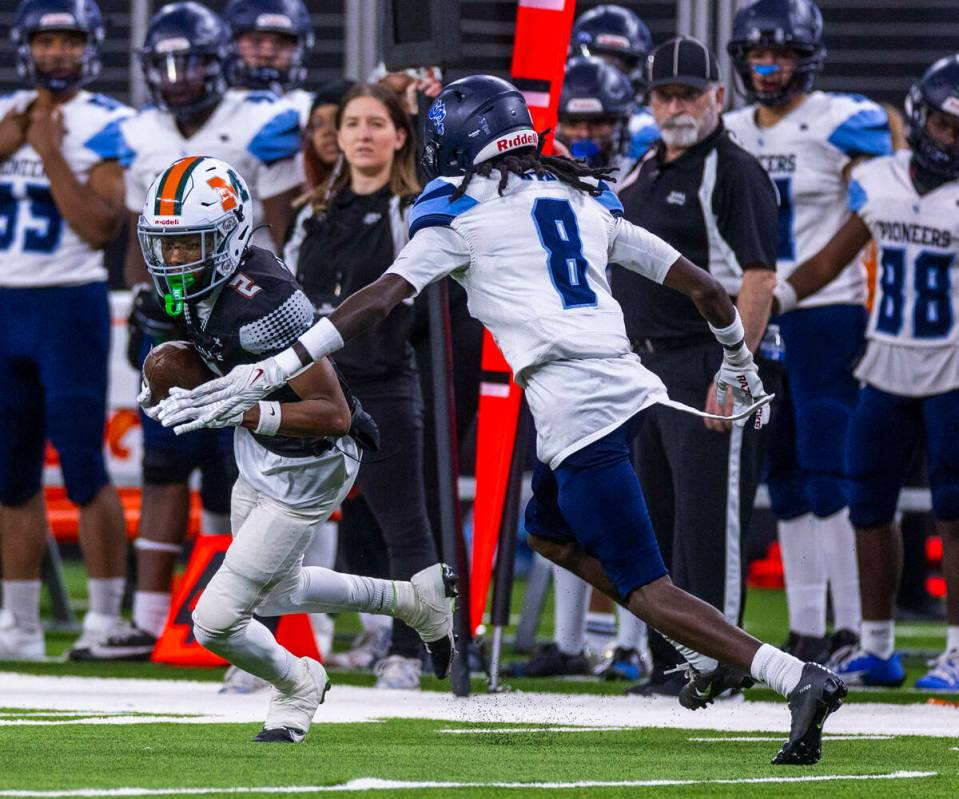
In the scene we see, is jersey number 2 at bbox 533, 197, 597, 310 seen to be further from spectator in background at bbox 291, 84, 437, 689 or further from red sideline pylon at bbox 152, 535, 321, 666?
red sideline pylon at bbox 152, 535, 321, 666

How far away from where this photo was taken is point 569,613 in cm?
689

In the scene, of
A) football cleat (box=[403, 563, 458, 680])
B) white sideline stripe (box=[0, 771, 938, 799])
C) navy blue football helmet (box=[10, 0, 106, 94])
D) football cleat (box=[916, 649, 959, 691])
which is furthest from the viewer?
navy blue football helmet (box=[10, 0, 106, 94])

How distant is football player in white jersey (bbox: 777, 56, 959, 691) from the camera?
6.52 metres

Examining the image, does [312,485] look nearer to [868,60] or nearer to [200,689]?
[200,689]

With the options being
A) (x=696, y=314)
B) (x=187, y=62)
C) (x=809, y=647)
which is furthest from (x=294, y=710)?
(x=187, y=62)

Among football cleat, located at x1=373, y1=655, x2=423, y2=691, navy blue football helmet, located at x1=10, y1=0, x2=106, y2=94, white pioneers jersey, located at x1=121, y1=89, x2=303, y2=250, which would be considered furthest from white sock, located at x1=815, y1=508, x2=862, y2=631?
navy blue football helmet, located at x1=10, y1=0, x2=106, y2=94

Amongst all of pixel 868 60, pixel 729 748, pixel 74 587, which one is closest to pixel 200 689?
pixel 729 748

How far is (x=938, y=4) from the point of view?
36.7ft

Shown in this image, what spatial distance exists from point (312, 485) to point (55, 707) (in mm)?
1205

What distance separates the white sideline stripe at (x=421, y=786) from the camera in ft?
11.9

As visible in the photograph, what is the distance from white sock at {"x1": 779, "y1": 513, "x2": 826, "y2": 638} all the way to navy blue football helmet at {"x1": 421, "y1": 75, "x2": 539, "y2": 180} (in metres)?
2.52

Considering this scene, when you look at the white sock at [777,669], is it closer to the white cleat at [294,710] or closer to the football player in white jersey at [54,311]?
the white cleat at [294,710]

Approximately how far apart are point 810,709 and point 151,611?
3743mm

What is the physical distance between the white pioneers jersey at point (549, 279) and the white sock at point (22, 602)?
10.4 ft
